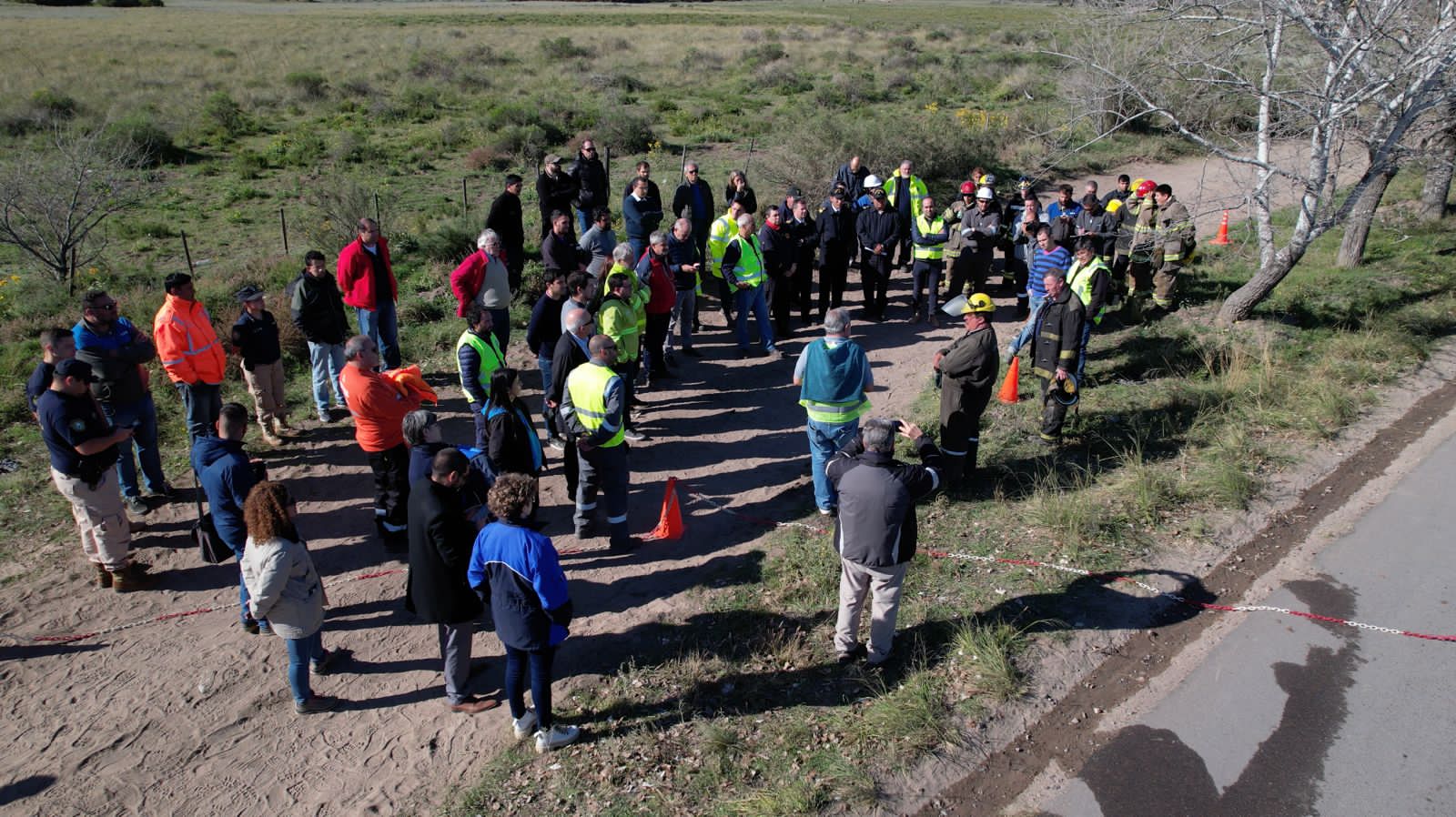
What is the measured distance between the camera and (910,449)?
9164mm

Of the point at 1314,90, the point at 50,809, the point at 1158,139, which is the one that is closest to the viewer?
the point at 50,809

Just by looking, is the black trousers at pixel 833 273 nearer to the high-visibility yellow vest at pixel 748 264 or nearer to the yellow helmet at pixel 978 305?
the high-visibility yellow vest at pixel 748 264

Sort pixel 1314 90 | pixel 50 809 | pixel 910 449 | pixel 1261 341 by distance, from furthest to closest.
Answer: pixel 1261 341 < pixel 1314 90 < pixel 910 449 < pixel 50 809

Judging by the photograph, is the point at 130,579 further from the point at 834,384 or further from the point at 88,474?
the point at 834,384

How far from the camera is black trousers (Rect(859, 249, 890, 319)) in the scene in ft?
40.9

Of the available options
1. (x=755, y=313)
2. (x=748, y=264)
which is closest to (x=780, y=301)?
(x=755, y=313)

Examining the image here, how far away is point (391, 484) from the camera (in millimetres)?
7418

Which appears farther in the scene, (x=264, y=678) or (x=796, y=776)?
(x=264, y=678)

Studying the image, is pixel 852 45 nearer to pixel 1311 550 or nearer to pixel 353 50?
pixel 353 50

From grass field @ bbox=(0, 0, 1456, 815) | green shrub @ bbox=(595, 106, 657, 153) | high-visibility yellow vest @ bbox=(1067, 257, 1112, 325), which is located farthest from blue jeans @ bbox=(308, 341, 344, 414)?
→ green shrub @ bbox=(595, 106, 657, 153)

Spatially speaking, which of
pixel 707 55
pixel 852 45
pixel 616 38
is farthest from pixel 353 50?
pixel 852 45

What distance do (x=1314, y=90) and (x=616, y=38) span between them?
1744 inches

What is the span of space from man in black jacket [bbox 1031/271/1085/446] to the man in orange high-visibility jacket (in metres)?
7.82

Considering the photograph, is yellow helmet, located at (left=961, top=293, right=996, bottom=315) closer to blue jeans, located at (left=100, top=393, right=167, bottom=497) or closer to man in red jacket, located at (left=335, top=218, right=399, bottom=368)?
man in red jacket, located at (left=335, top=218, right=399, bottom=368)
